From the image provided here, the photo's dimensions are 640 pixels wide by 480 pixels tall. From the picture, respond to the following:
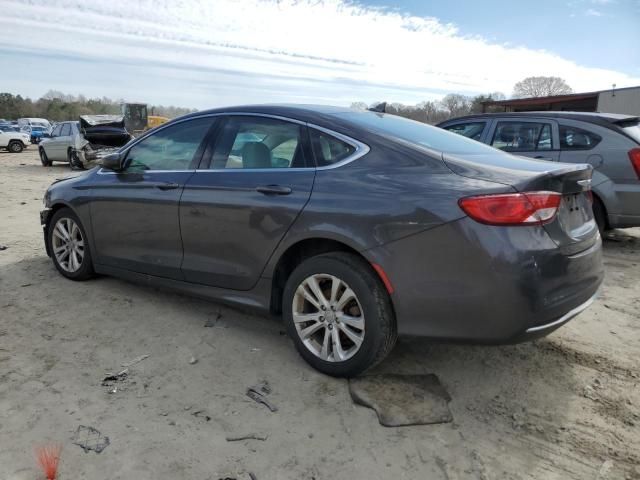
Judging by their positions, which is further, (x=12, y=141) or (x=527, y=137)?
(x=12, y=141)

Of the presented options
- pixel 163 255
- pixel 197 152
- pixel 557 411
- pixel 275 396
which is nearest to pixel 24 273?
pixel 163 255

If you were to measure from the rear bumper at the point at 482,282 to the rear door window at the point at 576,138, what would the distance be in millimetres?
3983

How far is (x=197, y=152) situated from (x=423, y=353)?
220cm

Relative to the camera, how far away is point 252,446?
2441 millimetres

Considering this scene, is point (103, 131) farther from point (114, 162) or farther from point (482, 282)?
point (482, 282)

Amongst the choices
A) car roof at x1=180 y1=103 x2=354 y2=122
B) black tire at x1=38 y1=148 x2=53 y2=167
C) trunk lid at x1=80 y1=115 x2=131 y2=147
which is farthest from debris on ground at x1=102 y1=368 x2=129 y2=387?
black tire at x1=38 y1=148 x2=53 y2=167

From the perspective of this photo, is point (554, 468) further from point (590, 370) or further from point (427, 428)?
point (590, 370)

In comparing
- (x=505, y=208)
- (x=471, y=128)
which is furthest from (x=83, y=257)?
(x=471, y=128)

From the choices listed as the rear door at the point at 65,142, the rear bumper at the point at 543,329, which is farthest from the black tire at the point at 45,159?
the rear bumper at the point at 543,329

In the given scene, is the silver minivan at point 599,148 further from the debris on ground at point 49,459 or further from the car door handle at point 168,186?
the debris on ground at point 49,459

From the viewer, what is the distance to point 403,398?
284cm

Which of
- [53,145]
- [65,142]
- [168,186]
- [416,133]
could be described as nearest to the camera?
[416,133]

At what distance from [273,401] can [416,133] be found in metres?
1.92

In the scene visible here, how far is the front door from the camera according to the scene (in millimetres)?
3816
